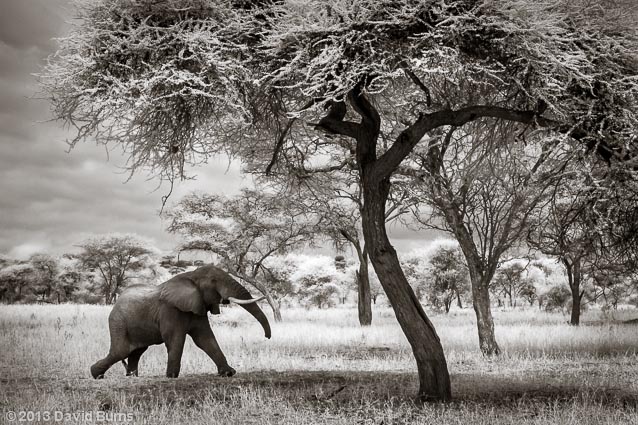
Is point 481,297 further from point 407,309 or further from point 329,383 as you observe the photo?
point 407,309

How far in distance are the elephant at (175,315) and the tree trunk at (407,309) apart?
2262 mm

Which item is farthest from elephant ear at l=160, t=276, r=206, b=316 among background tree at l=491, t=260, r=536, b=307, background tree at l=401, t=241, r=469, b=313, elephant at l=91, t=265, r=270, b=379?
background tree at l=491, t=260, r=536, b=307

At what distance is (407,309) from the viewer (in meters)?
7.67

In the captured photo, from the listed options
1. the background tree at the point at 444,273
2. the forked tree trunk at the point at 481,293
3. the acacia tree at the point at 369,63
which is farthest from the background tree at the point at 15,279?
the acacia tree at the point at 369,63

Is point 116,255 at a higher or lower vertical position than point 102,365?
higher

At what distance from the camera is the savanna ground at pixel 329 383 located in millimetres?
6426

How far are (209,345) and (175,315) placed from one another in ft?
2.52

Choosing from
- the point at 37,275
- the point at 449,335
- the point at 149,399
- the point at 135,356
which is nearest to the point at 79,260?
the point at 37,275

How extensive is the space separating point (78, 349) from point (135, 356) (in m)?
4.49

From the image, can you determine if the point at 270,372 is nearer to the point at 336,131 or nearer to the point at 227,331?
the point at 336,131

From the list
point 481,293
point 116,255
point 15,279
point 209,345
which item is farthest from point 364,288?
point 15,279

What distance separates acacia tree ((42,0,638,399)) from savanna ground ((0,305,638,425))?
1.20m

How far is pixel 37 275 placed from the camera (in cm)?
5038

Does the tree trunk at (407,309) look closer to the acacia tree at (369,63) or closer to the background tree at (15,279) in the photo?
the acacia tree at (369,63)
